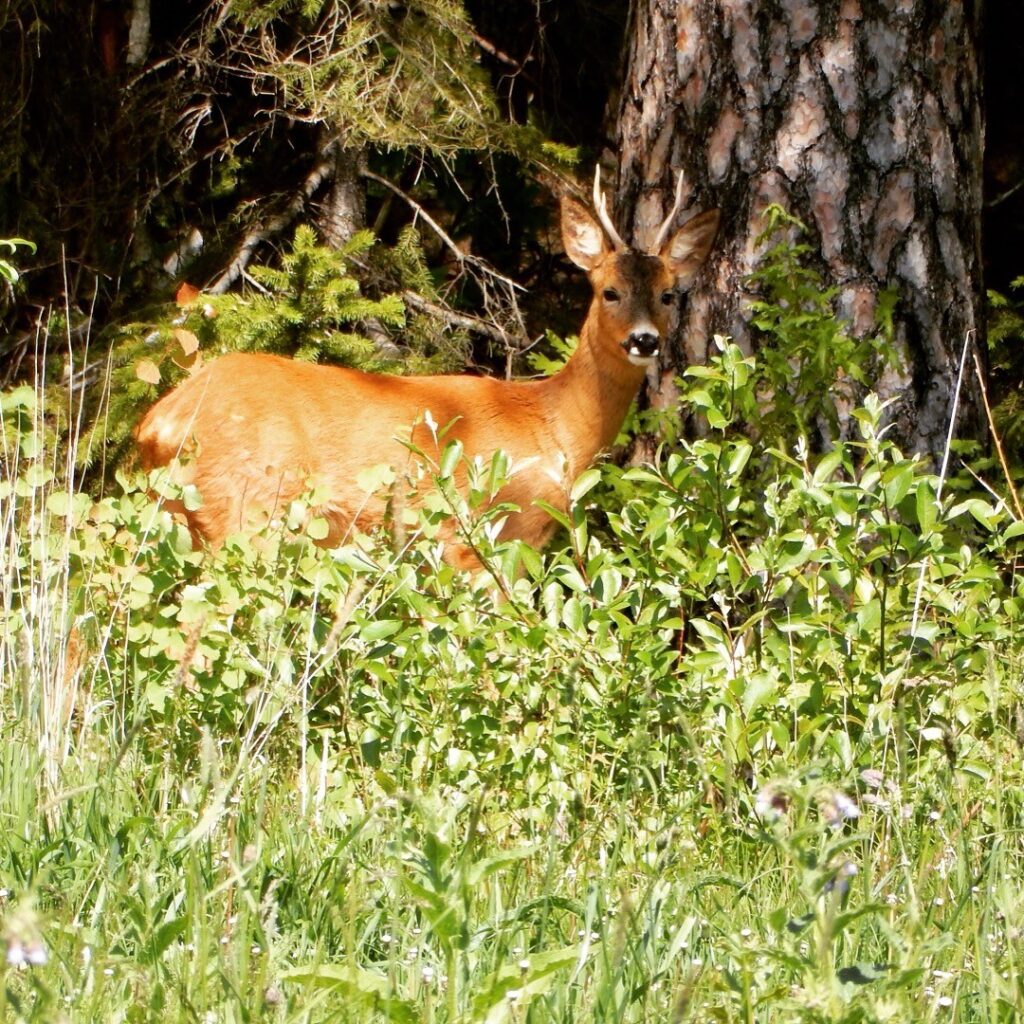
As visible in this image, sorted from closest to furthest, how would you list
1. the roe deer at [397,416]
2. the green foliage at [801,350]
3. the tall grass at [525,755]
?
the tall grass at [525,755]
the green foliage at [801,350]
the roe deer at [397,416]

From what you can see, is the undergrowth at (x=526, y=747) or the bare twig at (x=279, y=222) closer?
the undergrowth at (x=526, y=747)

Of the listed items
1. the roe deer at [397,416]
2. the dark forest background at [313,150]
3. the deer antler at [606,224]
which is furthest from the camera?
the dark forest background at [313,150]

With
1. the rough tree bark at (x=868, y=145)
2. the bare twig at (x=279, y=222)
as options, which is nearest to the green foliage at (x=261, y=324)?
the bare twig at (x=279, y=222)

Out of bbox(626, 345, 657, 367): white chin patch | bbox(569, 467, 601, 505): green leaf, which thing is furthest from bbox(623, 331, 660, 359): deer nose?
bbox(569, 467, 601, 505): green leaf

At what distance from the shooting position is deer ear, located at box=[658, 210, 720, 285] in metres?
5.18

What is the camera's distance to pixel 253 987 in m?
2.12

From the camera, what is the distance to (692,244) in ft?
17.5

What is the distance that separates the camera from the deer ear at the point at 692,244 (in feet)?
17.0

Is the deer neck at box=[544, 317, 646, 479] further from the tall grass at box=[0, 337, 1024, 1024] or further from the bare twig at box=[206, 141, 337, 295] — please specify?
the tall grass at box=[0, 337, 1024, 1024]

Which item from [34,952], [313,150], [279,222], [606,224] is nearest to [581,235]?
[606,224]

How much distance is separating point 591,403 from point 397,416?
810mm

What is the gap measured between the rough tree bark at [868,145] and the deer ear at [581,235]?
1038 mm

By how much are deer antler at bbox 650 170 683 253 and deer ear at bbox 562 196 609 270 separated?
0.40 m

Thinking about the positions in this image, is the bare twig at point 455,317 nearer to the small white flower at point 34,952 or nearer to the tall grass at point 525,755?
the tall grass at point 525,755
